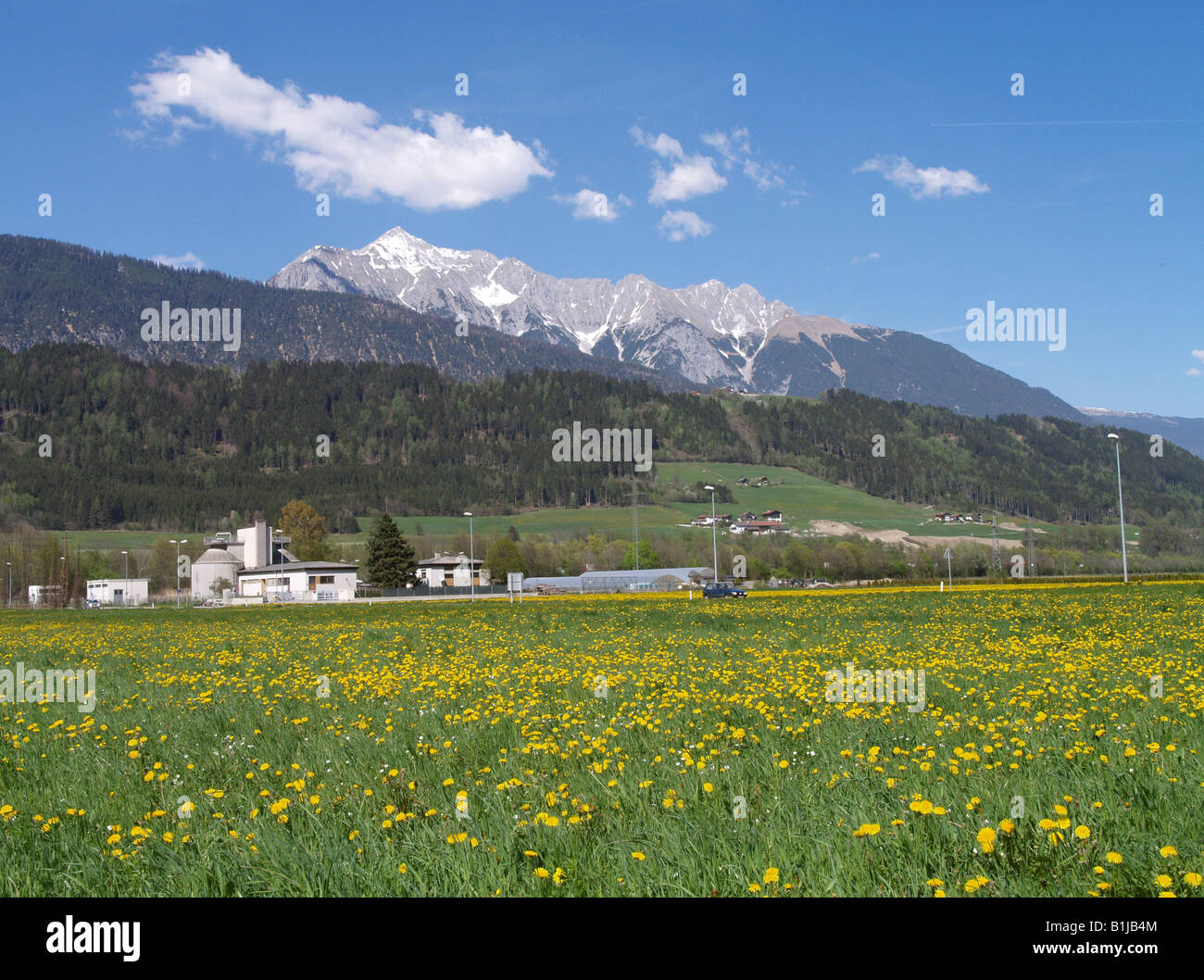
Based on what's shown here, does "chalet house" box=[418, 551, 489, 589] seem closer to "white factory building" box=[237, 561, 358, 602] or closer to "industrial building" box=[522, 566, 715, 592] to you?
"industrial building" box=[522, 566, 715, 592]

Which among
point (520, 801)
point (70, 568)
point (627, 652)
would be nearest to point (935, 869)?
point (520, 801)

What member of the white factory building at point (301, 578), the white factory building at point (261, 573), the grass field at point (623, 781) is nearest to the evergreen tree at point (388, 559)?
the white factory building at point (261, 573)

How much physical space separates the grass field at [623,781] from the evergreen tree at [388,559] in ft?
316

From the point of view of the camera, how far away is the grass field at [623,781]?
4703 mm

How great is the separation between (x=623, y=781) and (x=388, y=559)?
349 ft

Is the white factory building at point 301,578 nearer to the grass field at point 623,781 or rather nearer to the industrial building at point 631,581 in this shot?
the industrial building at point 631,581

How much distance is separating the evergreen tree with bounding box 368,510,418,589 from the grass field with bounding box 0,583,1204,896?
96.3m

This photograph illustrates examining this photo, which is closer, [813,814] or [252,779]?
[813,814]

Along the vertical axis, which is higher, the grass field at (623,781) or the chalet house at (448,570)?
the grass field at (623,781)

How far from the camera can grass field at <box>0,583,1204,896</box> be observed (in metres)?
4.70

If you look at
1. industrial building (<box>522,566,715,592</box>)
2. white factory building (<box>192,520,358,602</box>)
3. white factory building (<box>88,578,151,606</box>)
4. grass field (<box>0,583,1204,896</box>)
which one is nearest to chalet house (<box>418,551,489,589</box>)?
industrial building (<box>522,566,715,592</box>)

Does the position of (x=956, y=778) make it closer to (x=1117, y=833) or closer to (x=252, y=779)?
(x=1117, y=833)
